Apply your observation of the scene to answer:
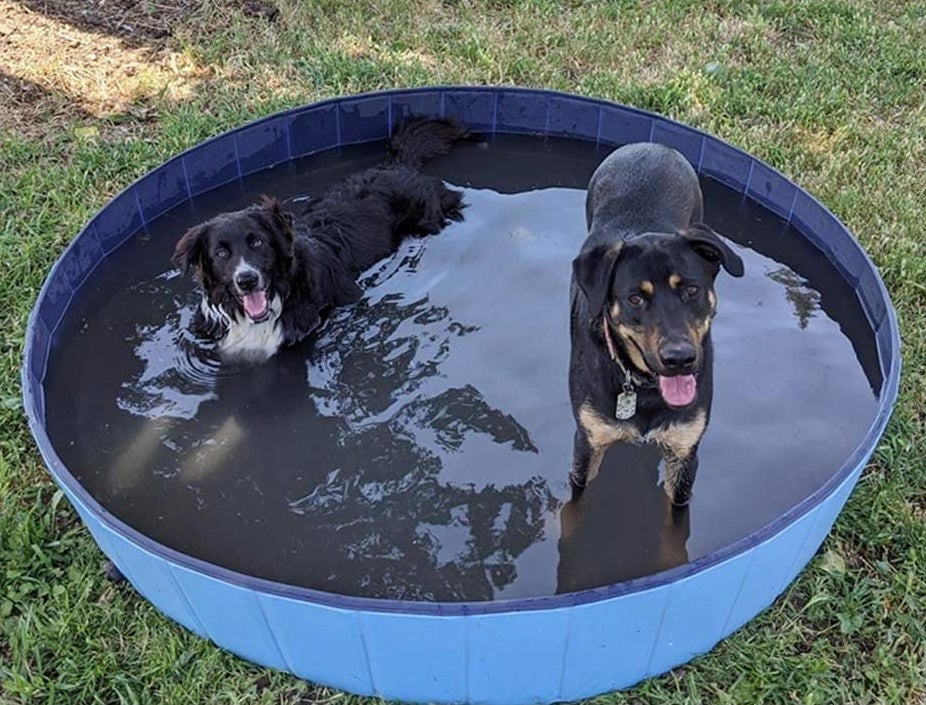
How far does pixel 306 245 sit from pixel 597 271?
269 centimetres

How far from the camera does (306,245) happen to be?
5992mm

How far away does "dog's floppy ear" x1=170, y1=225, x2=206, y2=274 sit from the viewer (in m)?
5.35

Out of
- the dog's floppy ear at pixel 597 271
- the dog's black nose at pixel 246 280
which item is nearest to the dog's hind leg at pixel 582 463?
the dog's floppy ear at pixel 597 271

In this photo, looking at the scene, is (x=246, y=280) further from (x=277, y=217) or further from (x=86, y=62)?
(x=86, y=62)

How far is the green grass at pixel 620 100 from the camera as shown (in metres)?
A: 4.04

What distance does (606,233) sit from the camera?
4.80m

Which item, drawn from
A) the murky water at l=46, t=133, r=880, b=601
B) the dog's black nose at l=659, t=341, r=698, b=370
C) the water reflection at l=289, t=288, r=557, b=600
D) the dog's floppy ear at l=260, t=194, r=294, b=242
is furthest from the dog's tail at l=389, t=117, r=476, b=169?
the dog's black nose at l=659, t=341, r=698, b=370

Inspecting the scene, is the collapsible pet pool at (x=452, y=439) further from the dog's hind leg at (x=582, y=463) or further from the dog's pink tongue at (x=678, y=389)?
the dog's pink tongue at (x=678, y=389)

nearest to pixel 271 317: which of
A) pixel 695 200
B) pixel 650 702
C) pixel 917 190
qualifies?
pixel 695 200

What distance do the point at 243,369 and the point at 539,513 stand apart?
2145 mm

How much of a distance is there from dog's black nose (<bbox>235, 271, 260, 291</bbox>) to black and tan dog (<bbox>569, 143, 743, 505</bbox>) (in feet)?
6.18

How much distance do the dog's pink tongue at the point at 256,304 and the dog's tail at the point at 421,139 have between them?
209 cm

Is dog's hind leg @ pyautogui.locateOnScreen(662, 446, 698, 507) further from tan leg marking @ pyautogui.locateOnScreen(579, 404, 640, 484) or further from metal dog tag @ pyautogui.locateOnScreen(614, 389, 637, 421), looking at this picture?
metal dog tag @ pyautogui.locateOnScreen(614, 389, 637, 421)

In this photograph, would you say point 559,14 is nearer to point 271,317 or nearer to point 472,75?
point 472,75
